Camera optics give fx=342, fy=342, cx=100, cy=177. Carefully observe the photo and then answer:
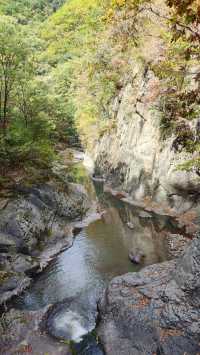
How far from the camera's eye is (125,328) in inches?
546

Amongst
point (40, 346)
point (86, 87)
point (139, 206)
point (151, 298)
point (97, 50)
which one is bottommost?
point (139, 206)

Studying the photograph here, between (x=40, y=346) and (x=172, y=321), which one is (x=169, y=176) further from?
(x=40, y=346)

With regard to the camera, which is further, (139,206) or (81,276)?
(139,206)

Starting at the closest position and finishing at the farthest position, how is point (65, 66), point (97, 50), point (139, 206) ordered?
point (139, 206) < point (97, 50) < point (65, 66)

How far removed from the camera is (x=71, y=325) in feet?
48.2

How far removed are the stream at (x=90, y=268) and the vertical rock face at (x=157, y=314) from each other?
0.91 metres

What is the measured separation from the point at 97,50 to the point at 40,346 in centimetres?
3327

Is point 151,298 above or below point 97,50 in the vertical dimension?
below

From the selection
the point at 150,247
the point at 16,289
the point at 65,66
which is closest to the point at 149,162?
the point at 150,247

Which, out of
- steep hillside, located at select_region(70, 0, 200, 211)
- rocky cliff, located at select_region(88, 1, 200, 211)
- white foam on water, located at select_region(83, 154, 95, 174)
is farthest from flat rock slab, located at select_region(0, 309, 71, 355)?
white foam on water, located at select_region(83, 154, 95, 174)

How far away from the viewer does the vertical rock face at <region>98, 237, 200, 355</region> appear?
12.6 m

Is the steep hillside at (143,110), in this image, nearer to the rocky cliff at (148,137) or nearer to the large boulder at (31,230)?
the rocky cliff at (148,137)

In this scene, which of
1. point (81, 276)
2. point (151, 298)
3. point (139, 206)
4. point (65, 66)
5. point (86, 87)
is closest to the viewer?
point (151, 298)

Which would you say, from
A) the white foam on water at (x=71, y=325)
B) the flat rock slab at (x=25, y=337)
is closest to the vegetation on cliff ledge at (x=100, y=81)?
the white foam on water at (x=71, y=325)
